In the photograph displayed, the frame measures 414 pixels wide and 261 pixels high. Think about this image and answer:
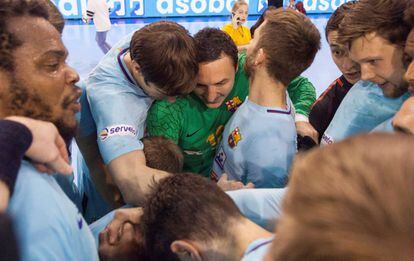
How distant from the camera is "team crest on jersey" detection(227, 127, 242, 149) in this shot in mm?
1872

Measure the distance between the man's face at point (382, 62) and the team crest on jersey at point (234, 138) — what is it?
0.60 meters

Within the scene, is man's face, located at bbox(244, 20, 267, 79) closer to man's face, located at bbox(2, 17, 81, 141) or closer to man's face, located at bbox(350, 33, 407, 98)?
man's face, located at bbox(350, 33, 407, 98)

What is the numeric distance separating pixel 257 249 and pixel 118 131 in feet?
3.05

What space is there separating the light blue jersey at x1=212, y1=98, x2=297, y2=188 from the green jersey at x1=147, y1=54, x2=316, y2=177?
10.0 inches

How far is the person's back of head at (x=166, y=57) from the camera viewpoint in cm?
180

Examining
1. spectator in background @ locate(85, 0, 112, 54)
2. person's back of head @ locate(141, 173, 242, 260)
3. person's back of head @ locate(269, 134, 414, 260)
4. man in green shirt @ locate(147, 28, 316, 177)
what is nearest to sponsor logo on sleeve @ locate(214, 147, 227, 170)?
man in green shirt @ locate(147, 28, 316, 177)

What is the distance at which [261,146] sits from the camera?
1.78 meters

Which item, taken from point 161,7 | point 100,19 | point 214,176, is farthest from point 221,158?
point 161,7

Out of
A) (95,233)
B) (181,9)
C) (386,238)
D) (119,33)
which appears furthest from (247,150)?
(181,9)

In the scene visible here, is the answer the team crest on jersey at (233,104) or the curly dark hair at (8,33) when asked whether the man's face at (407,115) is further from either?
the curly dark hair at (8,33)

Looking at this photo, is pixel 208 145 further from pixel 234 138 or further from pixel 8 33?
pixel 8 33

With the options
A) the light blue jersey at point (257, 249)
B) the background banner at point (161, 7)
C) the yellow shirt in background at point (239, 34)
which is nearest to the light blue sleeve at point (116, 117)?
the light blue jersey at point (257, 249)

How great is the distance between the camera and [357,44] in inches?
70.1

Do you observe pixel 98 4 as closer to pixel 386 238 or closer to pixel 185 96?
pixel 185 96
